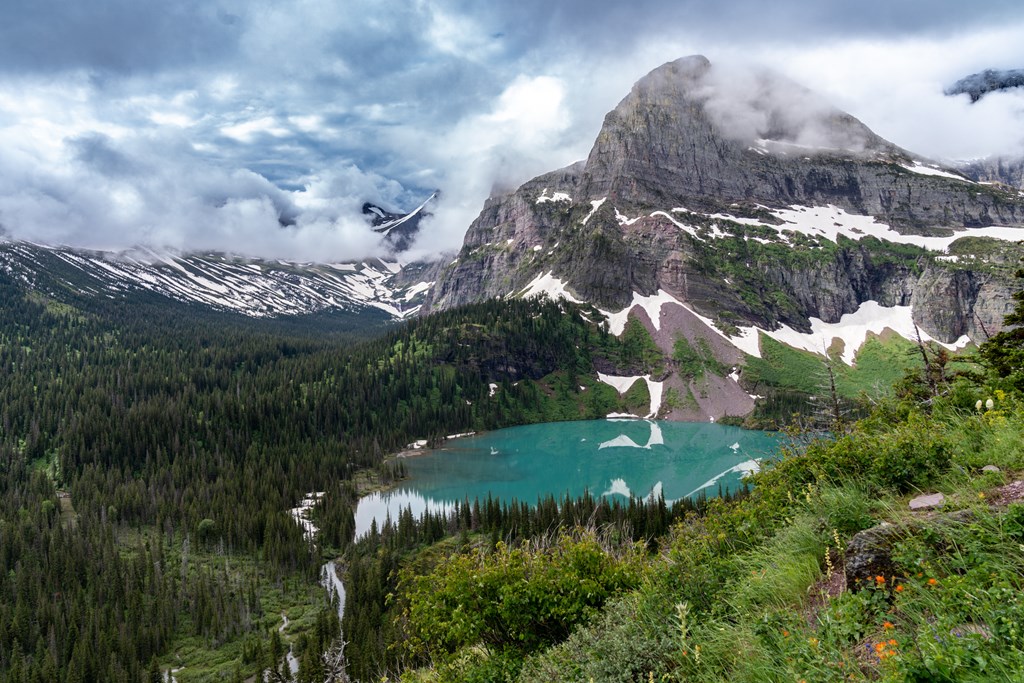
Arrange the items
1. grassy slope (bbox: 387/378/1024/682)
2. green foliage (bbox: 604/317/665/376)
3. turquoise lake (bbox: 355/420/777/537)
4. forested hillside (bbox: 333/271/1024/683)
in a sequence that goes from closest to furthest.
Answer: grassy slope (bbox: 387/378/1024/682)
forested hillside (bbox: 333/271/1024/683)
turquoise lake (bbox: 355/420/777/537)
green foliage (bbox: 604/317/665/376)

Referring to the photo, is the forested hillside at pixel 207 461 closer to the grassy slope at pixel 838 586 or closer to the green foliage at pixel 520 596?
the green foliage at pixel 520 596

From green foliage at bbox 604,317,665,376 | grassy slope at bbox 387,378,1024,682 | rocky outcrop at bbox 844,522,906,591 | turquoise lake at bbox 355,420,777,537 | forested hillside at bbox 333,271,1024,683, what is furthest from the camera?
green foliage at bbox 604,317,665,376

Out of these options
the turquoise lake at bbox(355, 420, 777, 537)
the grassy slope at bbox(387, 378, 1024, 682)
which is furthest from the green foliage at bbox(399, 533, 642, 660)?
the turquoise lake at bbox(355, 420, 777, 537)

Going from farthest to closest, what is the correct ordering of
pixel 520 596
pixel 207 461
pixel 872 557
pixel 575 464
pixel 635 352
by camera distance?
pixel 635 352 → pixel 575 464 → pixel 207 461 → pixel 520 596 → pixel 872 557

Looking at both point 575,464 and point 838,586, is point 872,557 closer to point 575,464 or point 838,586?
point 838,586

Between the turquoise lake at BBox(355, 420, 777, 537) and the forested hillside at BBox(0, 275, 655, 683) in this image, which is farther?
the turquoise lake at BBox(355, 420, 777, 537)

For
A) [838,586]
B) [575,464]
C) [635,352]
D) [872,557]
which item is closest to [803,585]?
[838,586]

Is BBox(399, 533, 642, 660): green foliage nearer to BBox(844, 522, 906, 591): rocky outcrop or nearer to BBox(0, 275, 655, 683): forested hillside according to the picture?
BBox(844, 522, 906, 591): rocky outcrop

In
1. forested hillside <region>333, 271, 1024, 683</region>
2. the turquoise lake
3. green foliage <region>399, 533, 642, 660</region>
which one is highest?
forested hillside <region>333, 271, 1024, 683</region>

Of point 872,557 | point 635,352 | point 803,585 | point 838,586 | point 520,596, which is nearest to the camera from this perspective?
point 872,557

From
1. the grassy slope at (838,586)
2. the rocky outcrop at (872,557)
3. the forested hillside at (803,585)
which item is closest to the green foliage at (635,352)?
the forested hillside at (803,585)
